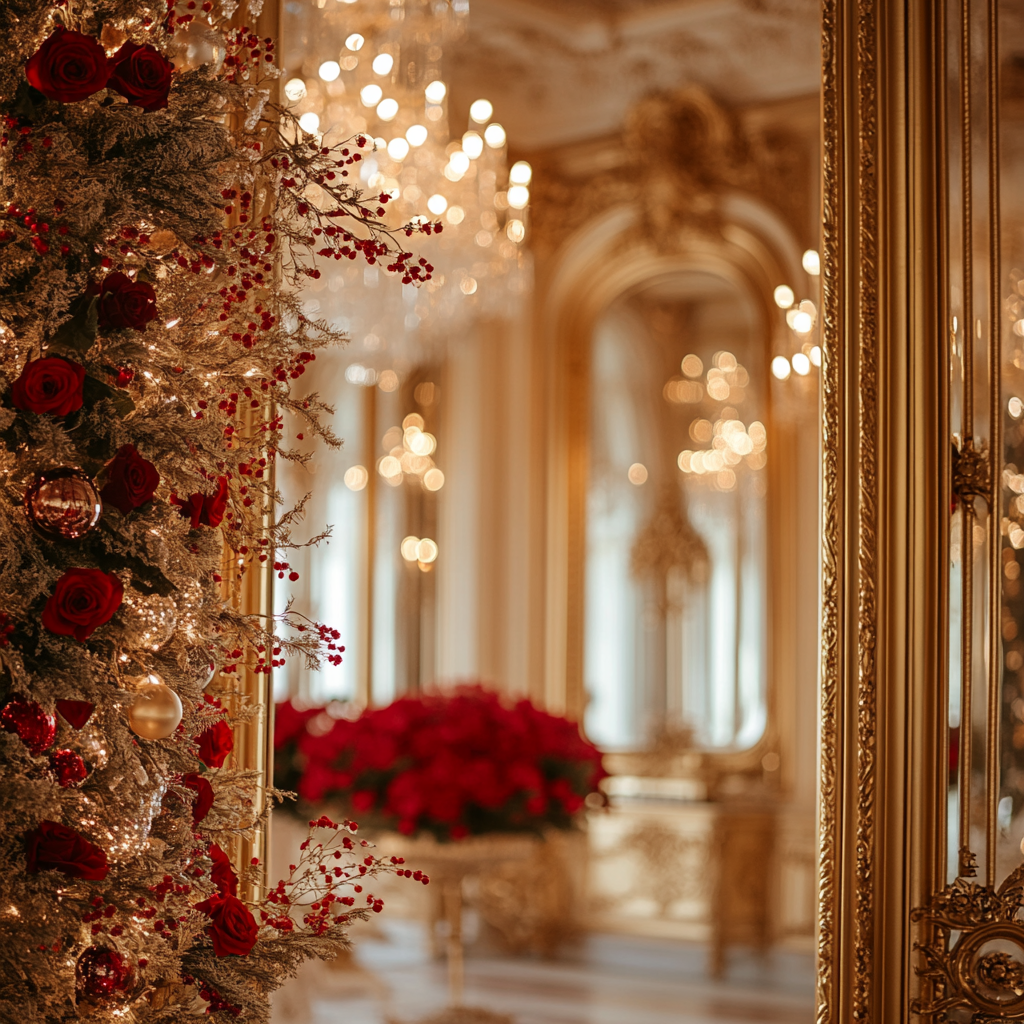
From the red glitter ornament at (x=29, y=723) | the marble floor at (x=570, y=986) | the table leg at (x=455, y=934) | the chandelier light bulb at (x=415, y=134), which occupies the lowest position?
the marble floor at (x=570, y=986)

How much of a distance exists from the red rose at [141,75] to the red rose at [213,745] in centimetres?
98

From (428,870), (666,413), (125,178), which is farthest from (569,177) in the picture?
(125,178)

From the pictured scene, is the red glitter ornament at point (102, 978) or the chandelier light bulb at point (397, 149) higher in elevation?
the chandelier light bulb at point (397, 149)

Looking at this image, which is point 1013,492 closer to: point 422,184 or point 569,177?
point 422,184

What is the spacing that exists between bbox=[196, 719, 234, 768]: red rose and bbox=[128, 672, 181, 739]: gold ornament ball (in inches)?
8.2

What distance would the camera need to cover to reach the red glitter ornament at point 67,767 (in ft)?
6.78

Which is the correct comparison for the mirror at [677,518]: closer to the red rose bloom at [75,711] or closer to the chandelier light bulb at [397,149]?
the chandelier light bulb at [397,149]

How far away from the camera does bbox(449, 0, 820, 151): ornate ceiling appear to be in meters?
6.47

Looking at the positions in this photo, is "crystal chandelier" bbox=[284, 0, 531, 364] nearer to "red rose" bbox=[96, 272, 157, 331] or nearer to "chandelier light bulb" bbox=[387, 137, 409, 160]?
"chandelier light bulb" bbox=[387, 137, 409, 160]

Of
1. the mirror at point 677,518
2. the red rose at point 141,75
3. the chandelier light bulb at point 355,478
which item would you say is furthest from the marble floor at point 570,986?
the red rose at point 141,75

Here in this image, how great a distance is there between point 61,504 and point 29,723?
0.31 m

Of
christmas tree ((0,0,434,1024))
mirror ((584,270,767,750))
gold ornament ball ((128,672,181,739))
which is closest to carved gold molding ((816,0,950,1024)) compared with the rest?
christmas tree ((0,0,434,1024))

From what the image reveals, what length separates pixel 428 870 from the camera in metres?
5.05

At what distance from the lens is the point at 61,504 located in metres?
2.03
